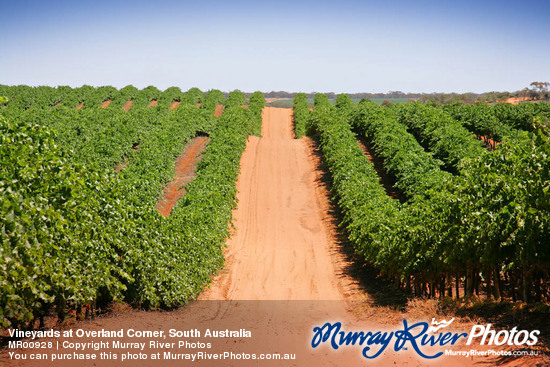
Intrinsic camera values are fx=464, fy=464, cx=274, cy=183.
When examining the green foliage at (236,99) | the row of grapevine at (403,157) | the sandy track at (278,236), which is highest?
the green foliage at (236,99)

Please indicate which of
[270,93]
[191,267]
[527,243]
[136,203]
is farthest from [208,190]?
[270,93]

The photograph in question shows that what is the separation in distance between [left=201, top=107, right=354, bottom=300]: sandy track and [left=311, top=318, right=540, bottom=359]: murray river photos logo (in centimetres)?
495

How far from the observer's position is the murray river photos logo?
8.80 metres

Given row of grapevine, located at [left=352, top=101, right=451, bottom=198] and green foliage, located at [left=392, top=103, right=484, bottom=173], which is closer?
row of grapevine, located at [left=352, top=101, right=451, bottom=198]

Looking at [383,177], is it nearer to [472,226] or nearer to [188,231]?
[188,231]

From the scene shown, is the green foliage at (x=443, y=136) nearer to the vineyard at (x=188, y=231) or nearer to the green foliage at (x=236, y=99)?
the vineyard at (x=188, y=231)

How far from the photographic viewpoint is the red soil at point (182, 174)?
1001 inches

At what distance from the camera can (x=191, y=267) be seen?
1398cm

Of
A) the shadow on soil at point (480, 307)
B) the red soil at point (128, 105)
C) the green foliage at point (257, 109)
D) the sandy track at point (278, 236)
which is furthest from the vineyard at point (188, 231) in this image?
the red soil at point (128, 105)

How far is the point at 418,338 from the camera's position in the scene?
9852 mm

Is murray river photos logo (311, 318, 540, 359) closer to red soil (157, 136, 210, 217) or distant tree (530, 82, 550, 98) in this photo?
red soil (157, 136, 210, 217)

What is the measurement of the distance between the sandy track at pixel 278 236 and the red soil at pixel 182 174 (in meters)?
3.44

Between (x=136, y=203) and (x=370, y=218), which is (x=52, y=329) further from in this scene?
(x=370, y=218)

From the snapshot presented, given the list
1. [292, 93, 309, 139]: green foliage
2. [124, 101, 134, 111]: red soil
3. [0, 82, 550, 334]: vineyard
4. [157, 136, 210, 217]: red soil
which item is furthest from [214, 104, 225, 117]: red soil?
[0, 82, 550, 334]: vineyard
